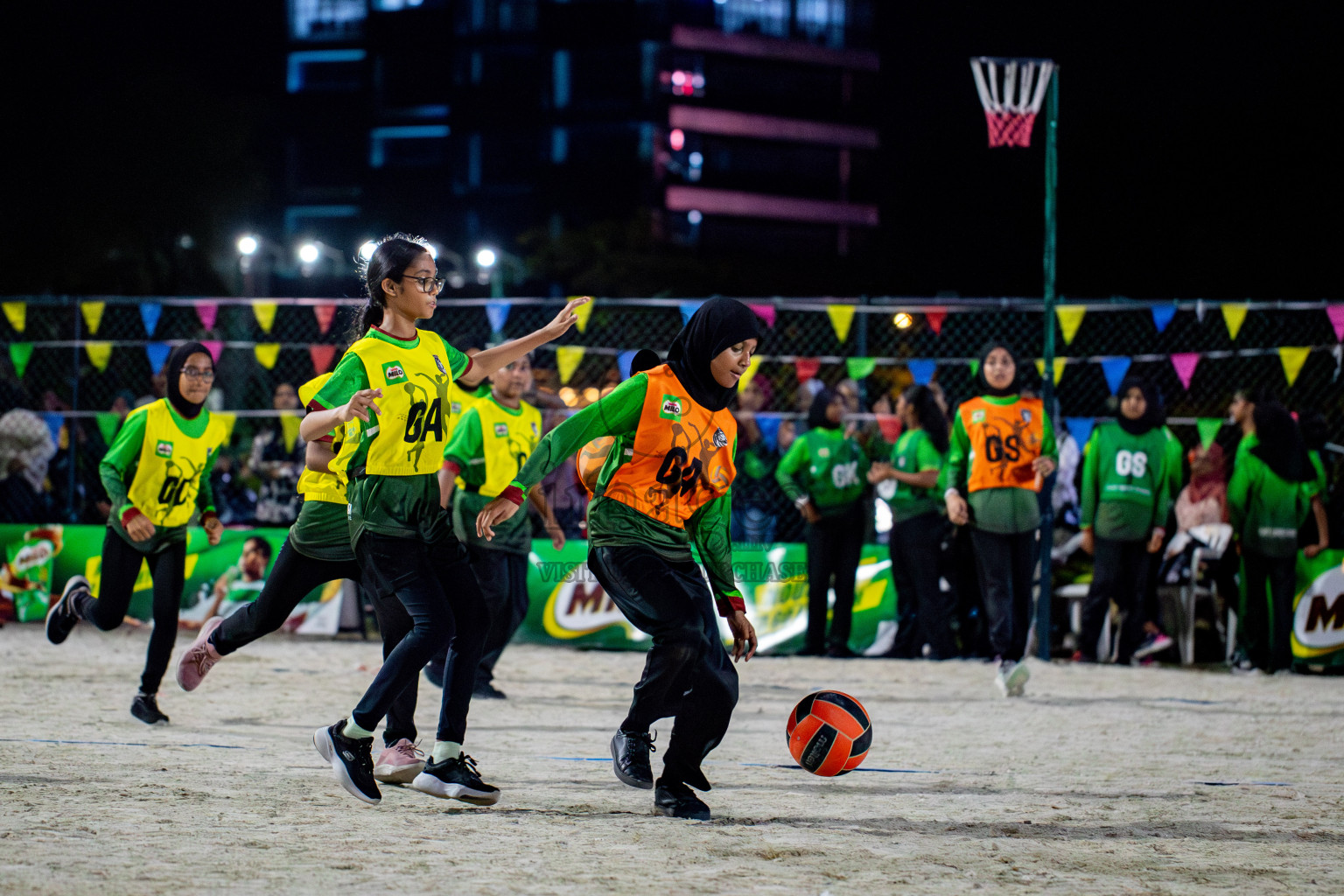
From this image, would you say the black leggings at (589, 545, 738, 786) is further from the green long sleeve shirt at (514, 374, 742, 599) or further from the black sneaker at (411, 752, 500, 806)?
the black sneaker at (411, 752, 500, 806)

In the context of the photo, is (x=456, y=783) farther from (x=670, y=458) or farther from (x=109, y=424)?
(x=109, y=424)

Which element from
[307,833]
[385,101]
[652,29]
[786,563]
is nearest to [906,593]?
[786,563]

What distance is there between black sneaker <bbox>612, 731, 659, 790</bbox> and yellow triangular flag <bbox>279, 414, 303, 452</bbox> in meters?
7.03

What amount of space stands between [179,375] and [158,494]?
0.61 meters

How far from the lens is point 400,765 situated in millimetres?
5191

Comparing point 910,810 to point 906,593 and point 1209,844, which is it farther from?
point 906,593

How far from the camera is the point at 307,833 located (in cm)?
459

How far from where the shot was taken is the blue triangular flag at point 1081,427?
10978 mm

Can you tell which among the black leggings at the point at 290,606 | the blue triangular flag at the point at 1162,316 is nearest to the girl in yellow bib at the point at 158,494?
the black leggings at the point at 290,606

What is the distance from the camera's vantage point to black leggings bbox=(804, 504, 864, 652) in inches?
434

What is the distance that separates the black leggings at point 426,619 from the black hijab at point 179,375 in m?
2.65

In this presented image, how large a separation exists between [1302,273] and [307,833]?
21198 millimetres

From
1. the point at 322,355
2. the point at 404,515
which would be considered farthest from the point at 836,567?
the point at 404,515

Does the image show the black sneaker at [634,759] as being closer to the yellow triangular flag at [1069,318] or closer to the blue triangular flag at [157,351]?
the yellow triangular flag at [1069,318]
